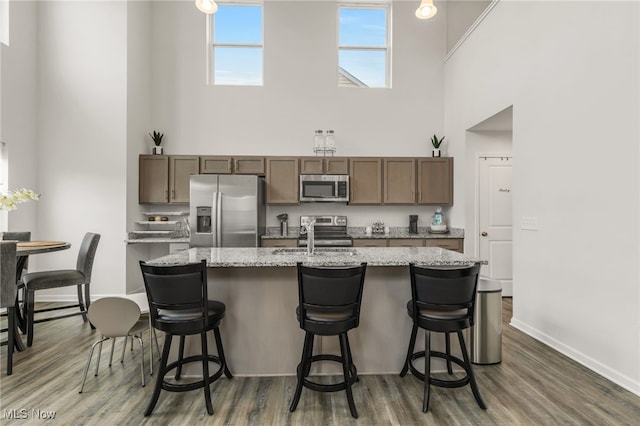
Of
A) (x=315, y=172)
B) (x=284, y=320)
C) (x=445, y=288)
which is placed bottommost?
(x=284, y=320)

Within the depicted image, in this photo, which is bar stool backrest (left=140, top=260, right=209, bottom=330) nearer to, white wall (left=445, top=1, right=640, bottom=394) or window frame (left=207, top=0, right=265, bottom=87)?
white wall (left=445, top=1, right=640, bottom=394)

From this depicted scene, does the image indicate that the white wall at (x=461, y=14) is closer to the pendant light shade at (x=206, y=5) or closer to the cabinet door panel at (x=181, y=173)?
the pendant light shade at (x=206, y=5)

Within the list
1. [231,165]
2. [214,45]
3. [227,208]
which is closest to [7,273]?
[227,208]

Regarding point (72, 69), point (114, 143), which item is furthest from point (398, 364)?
point (72, 69)

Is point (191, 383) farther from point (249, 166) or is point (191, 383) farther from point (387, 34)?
point (387, 34)

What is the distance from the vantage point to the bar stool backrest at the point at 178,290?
6.81ft

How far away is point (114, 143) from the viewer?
477 cm

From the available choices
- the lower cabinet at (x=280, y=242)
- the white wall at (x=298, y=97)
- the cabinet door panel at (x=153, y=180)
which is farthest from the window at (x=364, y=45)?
the cabinet door panel at (x=153, y=180)

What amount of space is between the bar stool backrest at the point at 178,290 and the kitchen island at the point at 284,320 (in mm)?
450

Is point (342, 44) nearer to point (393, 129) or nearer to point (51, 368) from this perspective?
point (393, 129)

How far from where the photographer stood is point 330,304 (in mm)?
2115

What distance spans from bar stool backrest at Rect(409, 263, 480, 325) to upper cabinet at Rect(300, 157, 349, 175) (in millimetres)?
3249

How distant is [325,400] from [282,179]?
3486 millimetres

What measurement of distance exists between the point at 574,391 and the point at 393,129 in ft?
13.9
